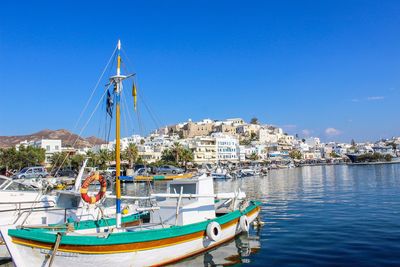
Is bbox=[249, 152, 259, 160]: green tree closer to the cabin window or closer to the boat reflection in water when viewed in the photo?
the boat reflection in water

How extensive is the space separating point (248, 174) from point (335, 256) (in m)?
81.2

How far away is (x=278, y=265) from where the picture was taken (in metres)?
15.9

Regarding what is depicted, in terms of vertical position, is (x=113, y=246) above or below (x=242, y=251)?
above

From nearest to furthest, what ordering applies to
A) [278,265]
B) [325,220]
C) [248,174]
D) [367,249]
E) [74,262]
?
[74,262], [278,265], [367,249], [325,220], [248,174]

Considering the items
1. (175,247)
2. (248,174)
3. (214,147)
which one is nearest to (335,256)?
(175,247)

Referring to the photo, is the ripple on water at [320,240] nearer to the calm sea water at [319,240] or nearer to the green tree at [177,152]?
the calm sea water at [319,240]

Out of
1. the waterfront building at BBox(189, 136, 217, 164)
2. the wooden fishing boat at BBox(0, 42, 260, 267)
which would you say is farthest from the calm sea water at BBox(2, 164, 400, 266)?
the waterfront building at BBox(189, 136, 217, 164)

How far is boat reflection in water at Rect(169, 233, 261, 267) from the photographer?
54.8ft

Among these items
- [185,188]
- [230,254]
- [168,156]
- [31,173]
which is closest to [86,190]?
[185,188]

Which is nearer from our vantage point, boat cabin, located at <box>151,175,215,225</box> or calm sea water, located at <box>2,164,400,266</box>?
calm sea water, located at <box>2,164,400,266</box>

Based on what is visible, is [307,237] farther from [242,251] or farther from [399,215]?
[399,215]

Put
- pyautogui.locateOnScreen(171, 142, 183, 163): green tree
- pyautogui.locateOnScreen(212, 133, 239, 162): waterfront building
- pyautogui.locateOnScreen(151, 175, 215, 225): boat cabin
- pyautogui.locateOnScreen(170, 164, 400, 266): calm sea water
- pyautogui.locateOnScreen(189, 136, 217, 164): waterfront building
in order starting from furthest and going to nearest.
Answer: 1. pyautogui.locateOnScreen(212, 133, 239, 162): waterfront building
2. pyautogui.locateOnScreen(189, 136, 217, 164): waterfront building
3. pyautogui.locateOnScreen(171, 142, 183, 163): green tree
4. pyautogui.locateOnScreen(151, 175, 215, 225): boat cabin
5. pyautogui.locateOnScreen(170, 164, 400, 266): calm sea water

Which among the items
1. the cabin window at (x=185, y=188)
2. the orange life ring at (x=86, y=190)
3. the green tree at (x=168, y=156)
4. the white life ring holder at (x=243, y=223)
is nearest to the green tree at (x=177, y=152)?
the green tree at (x=168, y=156)

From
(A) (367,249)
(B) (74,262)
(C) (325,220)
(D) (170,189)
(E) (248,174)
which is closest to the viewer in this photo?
(B) (74,262)
